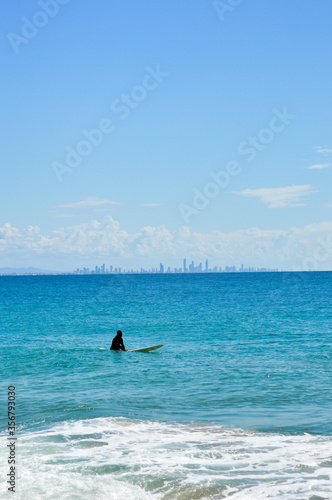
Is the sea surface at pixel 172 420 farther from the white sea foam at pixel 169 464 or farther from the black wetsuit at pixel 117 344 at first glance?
the black wetsuit at pixel 117 344

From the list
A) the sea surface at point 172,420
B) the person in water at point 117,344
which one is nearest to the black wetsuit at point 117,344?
the person in water at point 117,344

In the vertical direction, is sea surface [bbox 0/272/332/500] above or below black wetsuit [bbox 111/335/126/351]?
below

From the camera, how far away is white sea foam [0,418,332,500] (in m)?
10.8

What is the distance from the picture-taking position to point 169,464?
12.3 m

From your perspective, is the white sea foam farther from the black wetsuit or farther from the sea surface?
the black wetsuit

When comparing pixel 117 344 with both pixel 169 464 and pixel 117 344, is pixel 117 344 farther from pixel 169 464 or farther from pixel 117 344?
pixel 169 464

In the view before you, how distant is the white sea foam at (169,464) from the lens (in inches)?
424

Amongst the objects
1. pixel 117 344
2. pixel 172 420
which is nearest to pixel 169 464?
pixel 172 420

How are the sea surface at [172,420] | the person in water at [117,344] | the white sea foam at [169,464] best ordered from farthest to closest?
the person in water at [117,344] → the sea surface at [172,420] → the white sea foam at [169,464]

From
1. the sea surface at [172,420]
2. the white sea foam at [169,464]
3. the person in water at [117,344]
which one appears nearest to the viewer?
the white sea foam at [169,464]

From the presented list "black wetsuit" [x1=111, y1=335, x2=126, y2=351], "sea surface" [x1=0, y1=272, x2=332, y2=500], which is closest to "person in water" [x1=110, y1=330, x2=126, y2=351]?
"black wetsuit" [x1=111, y1=335, x2=126, y2=351]

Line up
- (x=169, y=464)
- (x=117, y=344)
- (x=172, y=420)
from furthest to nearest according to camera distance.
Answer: (x=117, y=344) → (x=172, y=420) → (x=169, y=464)

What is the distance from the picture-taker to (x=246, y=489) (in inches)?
423

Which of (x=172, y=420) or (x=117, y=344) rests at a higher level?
(x=117, y=344)
